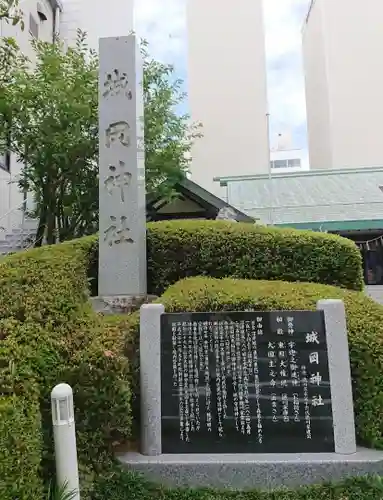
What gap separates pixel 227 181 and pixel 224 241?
8119 millimetres

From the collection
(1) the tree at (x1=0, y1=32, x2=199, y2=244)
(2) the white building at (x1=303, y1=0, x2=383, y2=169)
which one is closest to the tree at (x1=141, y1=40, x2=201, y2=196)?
(1) the tree at (x1=0, y1=32, x2=199, y2=244)

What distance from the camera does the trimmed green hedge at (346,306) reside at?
306cm

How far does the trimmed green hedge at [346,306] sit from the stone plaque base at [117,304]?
0.88 m

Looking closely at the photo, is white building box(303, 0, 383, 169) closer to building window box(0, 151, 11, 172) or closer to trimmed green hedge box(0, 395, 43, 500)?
building window box(0, 151, 11, 172)

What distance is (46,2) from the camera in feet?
45.3

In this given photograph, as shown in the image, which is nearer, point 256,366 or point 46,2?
point 256,366

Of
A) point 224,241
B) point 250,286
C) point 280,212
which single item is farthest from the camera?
point 280,212

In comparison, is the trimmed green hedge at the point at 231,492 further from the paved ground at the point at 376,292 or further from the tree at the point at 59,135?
the paved ground at the point at 376,292

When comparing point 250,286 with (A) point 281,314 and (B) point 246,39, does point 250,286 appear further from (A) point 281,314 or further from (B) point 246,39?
(B) point 246,39

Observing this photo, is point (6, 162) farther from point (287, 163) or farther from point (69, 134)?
point (287, 163)

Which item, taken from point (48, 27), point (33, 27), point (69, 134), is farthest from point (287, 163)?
point (69, 134)

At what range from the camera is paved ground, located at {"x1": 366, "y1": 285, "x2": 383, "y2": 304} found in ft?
36.7

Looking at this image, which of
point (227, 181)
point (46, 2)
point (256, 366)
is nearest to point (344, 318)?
point (256, 366)

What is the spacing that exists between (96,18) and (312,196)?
1015cm
